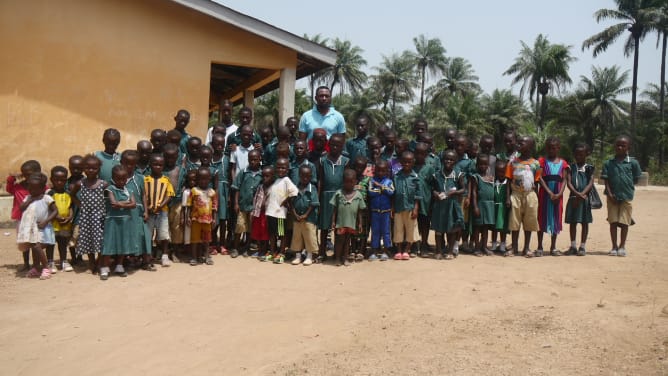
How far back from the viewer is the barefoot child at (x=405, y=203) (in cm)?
656

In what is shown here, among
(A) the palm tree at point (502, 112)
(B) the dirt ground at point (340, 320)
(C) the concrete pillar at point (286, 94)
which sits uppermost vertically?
(A) the palm tree at point (502, 112)

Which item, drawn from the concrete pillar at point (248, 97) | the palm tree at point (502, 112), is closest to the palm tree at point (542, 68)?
the palm tree at point (502, 112)

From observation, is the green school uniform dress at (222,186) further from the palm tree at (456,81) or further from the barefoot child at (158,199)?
the palm tree at (456,81)

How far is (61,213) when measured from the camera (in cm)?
570

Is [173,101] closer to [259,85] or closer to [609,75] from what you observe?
[259,85]

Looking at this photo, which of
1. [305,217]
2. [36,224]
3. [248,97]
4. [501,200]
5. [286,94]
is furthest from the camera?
[248,97]

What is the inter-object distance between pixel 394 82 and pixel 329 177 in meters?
41.0

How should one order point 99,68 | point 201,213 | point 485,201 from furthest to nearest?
1. point 99,68
2. point 485,201
3. point 201,213

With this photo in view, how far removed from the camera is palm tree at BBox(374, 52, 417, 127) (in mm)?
46031

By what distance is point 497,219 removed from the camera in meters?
7.01

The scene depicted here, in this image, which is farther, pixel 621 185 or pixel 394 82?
pixel 394 82

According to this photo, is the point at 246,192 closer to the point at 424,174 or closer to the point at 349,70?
the point at 424,174

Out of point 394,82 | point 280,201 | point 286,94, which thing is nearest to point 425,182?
point 280,201

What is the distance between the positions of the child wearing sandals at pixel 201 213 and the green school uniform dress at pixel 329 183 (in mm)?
→ 1320
